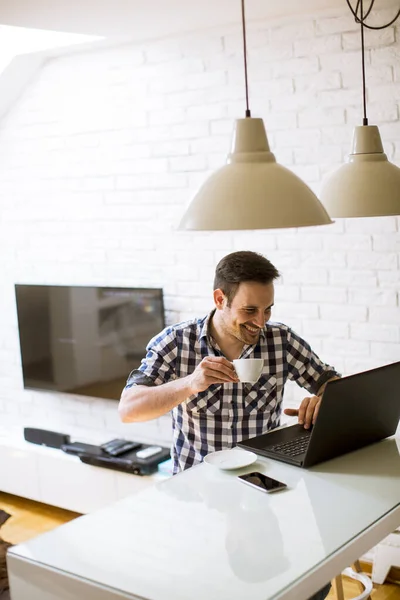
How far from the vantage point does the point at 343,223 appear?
3.56 m

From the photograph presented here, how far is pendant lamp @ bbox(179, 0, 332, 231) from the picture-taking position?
1727mm

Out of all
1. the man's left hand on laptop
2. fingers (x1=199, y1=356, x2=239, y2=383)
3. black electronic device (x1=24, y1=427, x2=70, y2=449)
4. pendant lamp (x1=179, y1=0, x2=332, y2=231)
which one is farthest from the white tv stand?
pendant lamp (x1=179, y1=0, x2=332, y2=231)

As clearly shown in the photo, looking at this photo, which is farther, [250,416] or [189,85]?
[189,85]

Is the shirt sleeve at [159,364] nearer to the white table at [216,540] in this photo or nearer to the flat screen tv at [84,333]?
the white table at [216,540]

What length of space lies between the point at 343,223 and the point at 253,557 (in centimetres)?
215

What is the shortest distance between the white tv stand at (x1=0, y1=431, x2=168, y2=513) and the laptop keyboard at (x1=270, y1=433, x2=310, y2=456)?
5.84ft

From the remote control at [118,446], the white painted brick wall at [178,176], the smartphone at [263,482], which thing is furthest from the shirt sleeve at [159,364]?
the remote control at [118,446]

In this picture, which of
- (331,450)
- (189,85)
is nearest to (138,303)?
(189,85)

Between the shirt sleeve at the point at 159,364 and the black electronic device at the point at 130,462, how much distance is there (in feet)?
4.81

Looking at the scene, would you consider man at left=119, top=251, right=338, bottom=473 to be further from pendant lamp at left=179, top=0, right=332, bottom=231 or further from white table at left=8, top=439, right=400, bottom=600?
→ pendant lamp at left=179, top=0, right=332, bottom=231

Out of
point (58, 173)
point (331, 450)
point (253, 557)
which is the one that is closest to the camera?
point (253, 557)

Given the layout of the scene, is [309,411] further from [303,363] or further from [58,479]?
[58,479]

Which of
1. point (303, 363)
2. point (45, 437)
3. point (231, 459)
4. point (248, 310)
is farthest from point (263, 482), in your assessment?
point (45, 437)

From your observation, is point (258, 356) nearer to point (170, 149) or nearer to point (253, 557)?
point (253, 557)
